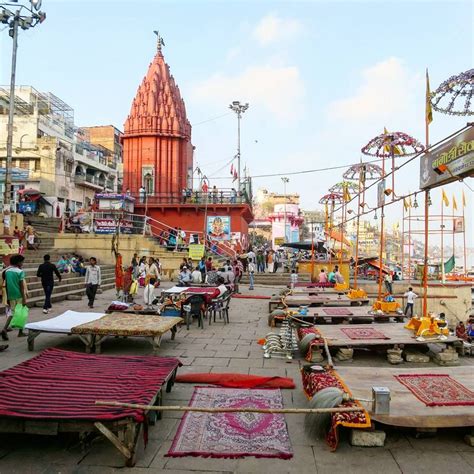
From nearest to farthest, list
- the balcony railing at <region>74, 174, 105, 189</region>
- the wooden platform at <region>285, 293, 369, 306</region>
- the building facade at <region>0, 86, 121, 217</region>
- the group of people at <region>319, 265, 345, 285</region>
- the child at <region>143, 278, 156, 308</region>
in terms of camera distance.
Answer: the child at <region>143, 278, 156, 308</region>
the wooden platform at <region>285, 293, 369, 306</region>
the group of people at <region>319, 265, 345, 285</region>
the building facade at <region>0, 86, 121, 217</region>
the balcony railing at <region>74, 174, 105, 189</region>

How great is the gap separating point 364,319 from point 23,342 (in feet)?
25.3

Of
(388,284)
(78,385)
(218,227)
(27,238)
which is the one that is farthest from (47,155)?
(78,385)

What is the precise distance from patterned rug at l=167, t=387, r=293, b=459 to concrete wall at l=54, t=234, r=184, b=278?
1701 cm

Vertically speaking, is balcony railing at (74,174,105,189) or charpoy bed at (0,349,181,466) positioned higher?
balcony railing at (74,174,105,189)

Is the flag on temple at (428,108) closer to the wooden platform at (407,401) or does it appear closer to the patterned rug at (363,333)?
the patterned rug at (363,333)

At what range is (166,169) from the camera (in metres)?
30.0

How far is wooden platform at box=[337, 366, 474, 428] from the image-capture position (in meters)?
4.32

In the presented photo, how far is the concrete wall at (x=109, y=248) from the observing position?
2222cm

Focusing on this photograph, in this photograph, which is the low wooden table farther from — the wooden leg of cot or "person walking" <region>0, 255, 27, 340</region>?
"person walking" <region>0, 255, 27, 340</region>

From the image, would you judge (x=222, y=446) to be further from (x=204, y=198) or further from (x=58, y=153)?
(x=58, y=153)

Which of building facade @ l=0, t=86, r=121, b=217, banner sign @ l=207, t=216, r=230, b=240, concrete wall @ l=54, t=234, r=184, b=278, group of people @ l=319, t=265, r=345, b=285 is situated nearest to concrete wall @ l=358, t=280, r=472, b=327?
group of people @ l=319, t=265, r=345, b=285

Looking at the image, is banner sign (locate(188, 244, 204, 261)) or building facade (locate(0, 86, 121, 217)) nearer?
banner sign (locate(188, 244, 204, 261))

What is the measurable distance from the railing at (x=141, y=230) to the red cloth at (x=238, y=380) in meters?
16.3

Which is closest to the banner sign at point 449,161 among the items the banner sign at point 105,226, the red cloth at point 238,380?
the red cloth at point 238,380
